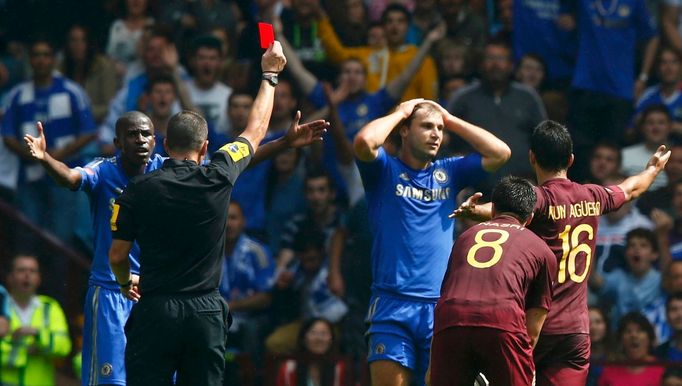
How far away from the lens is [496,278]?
324 inches

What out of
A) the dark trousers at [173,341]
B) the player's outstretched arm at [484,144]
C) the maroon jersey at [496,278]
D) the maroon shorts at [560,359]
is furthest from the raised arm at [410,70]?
the dark trousers at [173,341]

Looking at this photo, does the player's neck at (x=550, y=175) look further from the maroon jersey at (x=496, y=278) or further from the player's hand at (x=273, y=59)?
the player's hand at (x=273, y=59)

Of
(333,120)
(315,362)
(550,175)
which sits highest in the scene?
(333,120)

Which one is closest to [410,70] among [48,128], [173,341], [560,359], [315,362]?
[315,362]

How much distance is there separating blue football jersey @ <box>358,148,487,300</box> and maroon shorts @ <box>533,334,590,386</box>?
1.08 metres

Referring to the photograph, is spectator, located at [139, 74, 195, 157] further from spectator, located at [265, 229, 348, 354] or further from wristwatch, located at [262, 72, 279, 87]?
wristwatch, located at [262, 72, 279, 87]

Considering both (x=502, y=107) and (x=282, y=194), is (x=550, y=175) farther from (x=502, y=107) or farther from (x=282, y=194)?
(x=282, y=194)

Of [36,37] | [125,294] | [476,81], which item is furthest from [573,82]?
[125,294]

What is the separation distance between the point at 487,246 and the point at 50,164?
10.0 ft

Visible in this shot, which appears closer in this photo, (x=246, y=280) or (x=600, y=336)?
(x=600, y=336)

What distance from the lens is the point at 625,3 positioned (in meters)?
15.1

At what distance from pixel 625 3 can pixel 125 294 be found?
8235 mm

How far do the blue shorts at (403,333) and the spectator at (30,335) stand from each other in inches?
202

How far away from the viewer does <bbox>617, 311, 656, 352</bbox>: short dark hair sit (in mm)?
13328
